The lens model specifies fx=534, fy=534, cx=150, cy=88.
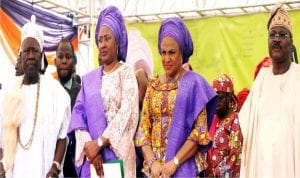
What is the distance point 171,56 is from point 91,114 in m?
0.85

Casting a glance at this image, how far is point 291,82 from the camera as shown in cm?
419

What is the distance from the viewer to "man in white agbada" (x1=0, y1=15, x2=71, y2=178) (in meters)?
4.81

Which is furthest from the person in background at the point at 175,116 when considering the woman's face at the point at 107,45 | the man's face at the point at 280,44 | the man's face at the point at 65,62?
the man's face at the point at 65,62

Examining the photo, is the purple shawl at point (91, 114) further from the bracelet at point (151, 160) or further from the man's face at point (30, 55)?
the man's face at point (30, 55)

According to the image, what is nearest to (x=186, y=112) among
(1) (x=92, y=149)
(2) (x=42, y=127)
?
(1) (x=92, y=149)

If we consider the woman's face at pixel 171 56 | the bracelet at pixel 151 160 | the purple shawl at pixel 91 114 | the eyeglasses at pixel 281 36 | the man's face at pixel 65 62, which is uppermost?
the man's face at pixel 65 62

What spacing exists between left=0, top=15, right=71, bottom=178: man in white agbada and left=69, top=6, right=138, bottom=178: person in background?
1.08ft

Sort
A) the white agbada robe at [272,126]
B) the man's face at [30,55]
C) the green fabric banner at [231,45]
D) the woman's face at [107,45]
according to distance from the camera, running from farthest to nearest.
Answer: the green fabric banner at [231,45] < the man's face at [30,55] < the woman's face at [107,45] < the white agbada robe at [272,126]

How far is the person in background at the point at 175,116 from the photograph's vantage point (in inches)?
165

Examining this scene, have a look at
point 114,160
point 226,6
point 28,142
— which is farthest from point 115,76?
point 226,6

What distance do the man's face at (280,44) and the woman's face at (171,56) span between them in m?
0.75

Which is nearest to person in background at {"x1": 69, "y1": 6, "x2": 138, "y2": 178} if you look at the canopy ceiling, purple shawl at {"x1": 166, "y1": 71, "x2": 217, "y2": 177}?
purple shawl at {"x1": 166, "y1": 71, "x2": 217, "y2": 177}

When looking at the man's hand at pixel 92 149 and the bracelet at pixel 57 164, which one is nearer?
the man's hand at pixel 92 149

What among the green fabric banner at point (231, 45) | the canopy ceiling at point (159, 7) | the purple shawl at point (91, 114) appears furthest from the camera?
the canopy ceiling at point (159, 7)
